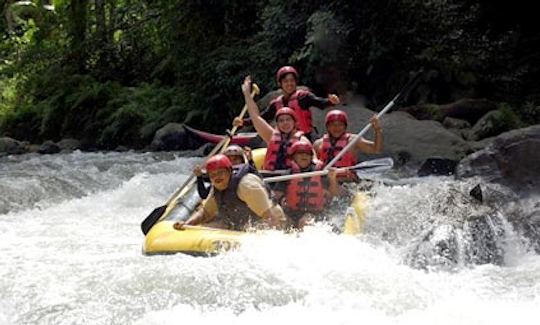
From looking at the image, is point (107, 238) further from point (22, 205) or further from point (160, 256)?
point (22, 205)

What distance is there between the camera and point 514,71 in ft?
35.9

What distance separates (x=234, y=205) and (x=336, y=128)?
1417mm

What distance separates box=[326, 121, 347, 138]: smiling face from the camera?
20.5ft

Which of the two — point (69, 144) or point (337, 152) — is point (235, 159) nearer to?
point (337, 152)

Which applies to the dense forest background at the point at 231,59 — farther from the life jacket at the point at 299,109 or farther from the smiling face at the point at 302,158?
the smiling face at the point at 302,158

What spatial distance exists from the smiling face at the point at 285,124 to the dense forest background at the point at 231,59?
463 cm

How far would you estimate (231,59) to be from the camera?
12.6 meters

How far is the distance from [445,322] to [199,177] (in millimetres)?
2337

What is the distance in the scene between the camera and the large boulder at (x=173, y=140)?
1208 centimetres

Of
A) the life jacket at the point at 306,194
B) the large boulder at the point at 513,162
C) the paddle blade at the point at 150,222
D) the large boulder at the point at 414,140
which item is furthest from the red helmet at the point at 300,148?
the large boulder at the point at 414,140

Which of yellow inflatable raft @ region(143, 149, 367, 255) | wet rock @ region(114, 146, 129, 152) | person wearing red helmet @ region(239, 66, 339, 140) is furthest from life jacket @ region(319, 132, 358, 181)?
wet rock @ region(114, 146, 129, 152)

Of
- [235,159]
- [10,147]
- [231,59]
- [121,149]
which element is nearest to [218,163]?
[235,159]

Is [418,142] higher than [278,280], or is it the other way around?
[278,280]

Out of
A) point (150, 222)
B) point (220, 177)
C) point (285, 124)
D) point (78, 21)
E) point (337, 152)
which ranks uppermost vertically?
point (78, 21)
